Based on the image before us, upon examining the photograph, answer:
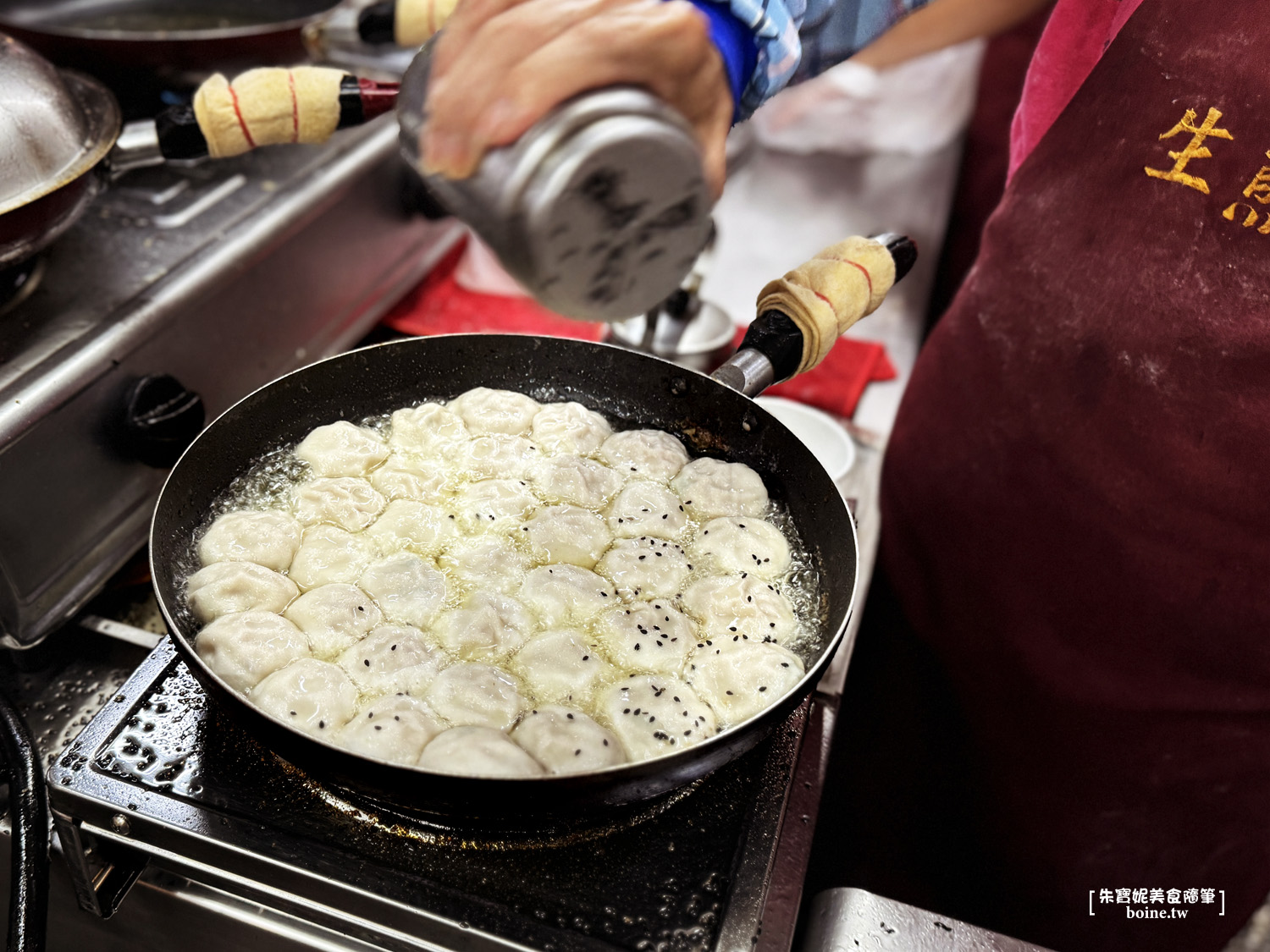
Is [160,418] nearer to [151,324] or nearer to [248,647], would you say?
[151,324]

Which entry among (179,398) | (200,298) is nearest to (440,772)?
(179,398)

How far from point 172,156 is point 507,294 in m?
1.36

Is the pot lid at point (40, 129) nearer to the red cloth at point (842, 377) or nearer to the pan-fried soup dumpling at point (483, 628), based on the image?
the pan-fried soup dumpling at point (483, 628)

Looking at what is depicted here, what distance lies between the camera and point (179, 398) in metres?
1.61

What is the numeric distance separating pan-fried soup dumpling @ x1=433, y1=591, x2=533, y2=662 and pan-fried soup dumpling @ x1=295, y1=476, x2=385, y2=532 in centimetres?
30

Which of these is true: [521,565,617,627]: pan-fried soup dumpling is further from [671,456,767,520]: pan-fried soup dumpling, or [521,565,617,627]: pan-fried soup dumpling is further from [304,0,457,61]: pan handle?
[304,0,457,61]: pan handle

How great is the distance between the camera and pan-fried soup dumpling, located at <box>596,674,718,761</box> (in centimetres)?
123

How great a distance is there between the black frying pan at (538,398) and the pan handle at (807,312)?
234 millimetres

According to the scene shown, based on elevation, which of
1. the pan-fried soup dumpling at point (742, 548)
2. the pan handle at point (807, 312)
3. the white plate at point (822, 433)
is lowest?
the white plate at point (822, 433)

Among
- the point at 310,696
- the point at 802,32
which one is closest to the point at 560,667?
the point at 310,696

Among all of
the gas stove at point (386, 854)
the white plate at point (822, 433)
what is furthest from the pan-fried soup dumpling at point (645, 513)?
Answer: the white plate at point (822, 433)

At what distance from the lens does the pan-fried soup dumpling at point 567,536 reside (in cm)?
157

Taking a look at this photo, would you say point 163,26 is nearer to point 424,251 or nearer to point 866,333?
point 424,251

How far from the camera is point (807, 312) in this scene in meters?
1.38
